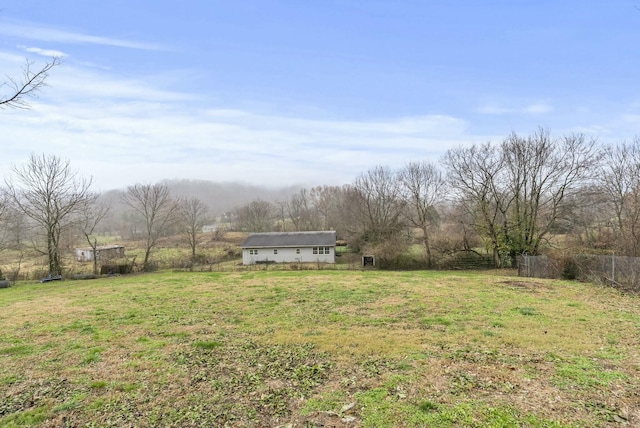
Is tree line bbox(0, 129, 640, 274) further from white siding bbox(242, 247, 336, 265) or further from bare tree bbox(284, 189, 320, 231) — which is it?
bare tree bbox(284, 189, 320, 231)

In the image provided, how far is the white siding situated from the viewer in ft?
117

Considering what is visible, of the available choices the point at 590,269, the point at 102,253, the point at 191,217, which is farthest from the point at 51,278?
the point at 590,269

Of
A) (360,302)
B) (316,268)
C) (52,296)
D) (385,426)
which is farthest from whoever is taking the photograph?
(316,268)

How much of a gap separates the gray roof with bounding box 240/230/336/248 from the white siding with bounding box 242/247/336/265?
546 millimetres

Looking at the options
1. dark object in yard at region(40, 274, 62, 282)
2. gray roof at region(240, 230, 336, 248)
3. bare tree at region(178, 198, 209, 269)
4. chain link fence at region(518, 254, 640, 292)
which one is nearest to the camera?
chain link fence at region(518, 254, 640, 292)

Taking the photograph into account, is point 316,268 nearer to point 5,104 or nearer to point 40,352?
point 40,352

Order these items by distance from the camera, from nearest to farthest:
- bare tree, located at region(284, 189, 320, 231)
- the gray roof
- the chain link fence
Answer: the chain link fence
the gray roof
bare tree, located at region(284, 189, 320, 231)

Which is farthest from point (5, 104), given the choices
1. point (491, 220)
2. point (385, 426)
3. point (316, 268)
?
point (491, 220)

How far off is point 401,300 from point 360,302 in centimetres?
155

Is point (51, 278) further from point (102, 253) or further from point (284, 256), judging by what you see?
point (102, 253)

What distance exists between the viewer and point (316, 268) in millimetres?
26250

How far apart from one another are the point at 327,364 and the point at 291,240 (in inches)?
1223

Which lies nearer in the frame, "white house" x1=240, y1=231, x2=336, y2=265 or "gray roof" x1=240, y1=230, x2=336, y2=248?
"white house" x1=240, y1=231, x2=336, y2=265

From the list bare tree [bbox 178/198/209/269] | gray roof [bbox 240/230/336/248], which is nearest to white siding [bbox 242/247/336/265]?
gray roof [bbox 240/230/336/248]
